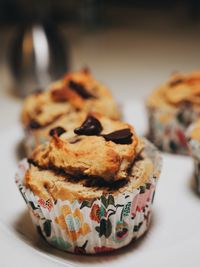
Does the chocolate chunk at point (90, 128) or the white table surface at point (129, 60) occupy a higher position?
the chocolate chunk at point (90, 128)

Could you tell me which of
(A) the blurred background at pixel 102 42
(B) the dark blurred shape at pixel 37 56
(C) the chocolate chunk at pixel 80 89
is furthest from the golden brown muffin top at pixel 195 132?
(B) the dark blurred shape at pixel 37 56

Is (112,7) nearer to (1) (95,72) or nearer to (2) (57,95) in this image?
(1) (95,72)

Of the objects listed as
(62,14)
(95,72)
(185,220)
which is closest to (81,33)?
(62,14)

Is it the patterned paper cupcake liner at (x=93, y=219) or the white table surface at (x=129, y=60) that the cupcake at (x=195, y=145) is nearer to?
the white table surface at (x=129, y=60)

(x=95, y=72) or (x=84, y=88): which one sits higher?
(x=84, y=88)

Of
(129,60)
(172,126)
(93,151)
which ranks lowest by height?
(129,60)

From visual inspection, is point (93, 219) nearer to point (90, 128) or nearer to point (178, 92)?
point (90, 128)

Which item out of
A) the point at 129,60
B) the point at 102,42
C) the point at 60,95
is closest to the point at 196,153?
the point at 60,95
